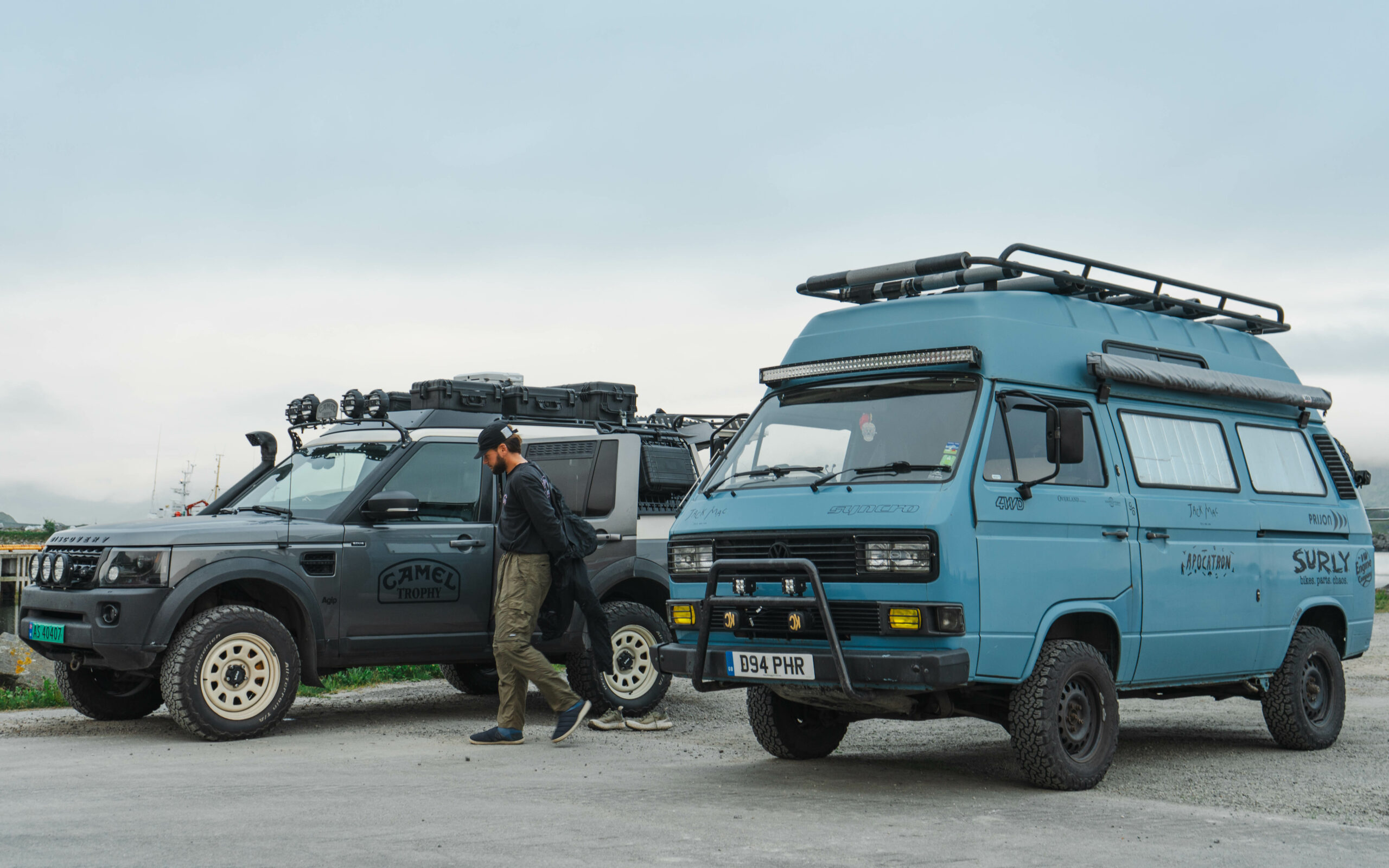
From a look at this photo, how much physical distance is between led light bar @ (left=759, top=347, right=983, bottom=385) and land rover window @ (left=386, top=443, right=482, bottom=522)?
3.01m

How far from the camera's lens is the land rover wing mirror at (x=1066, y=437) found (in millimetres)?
7277

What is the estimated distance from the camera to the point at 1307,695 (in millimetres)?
9500

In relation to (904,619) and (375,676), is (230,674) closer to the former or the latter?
(904,619)

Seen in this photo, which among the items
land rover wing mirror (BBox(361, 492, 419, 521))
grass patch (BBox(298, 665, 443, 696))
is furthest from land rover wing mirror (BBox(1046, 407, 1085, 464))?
grass patch (BBox(298, 665, 443, 696))

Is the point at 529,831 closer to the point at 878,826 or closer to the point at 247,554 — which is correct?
the point at 878,826

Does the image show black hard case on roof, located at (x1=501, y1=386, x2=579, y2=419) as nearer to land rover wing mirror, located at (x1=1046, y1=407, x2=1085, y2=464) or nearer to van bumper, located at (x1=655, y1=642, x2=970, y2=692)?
van bumper, located at (x1=655, y1=642, x2=970, y2=692)

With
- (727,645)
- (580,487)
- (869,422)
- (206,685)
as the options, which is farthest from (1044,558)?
(206,685)

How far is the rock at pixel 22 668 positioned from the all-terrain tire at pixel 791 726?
7414mm

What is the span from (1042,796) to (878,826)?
1.34m

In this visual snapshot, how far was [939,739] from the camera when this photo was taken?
9.82 metres

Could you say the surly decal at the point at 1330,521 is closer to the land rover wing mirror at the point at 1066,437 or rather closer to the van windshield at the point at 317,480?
the land rover wing mirror at the point at 1066,437

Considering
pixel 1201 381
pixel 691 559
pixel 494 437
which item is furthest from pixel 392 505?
pixel 1201 381

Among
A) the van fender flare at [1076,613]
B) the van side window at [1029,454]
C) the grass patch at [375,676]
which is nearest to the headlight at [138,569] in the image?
the grass patch at [375,676]

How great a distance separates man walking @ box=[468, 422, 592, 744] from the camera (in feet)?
29.7
